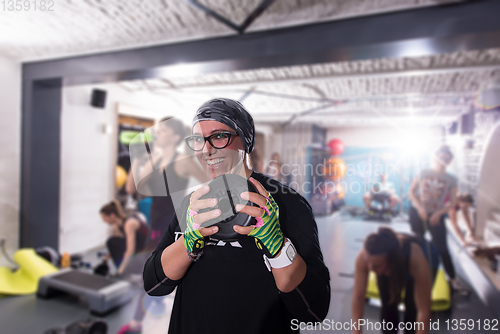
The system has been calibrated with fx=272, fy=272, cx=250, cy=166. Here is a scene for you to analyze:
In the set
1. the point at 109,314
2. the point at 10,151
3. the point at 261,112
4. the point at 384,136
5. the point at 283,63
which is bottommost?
the point at 109,314

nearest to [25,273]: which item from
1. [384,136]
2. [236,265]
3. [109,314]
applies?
[109,314]

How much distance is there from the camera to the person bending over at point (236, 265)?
57 cm

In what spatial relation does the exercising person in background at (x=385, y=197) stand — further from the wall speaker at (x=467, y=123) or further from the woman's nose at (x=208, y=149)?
the woman's nose at (x=208, y=149)

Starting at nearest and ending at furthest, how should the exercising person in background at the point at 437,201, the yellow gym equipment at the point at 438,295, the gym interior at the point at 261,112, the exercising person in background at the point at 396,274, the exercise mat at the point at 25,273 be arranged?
1. the exercising person in background at the point at 396,274
2. the gym interior at the point at 261,112
3. the yellow gym equipment at the point at 438,295
4. the exercise mat at the point at 25,273
5. the exercising person in background at the point at 437,201

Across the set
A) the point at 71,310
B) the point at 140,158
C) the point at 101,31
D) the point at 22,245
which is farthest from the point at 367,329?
the point at 22,245

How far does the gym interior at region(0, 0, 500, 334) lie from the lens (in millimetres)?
1937

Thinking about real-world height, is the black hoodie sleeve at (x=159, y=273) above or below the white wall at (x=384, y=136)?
below

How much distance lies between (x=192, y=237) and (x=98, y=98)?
4266mm

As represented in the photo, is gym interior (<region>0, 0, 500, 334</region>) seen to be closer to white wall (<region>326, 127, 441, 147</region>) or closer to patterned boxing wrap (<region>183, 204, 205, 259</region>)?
white wall (<region>326, 127, 441, 147</region>)

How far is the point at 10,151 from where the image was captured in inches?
123

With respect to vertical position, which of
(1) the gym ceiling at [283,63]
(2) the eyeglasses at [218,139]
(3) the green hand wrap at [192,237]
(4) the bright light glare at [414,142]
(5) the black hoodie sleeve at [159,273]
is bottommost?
(5) the black hoodie sleeve at [159,273]

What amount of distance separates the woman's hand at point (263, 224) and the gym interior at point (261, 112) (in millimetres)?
273

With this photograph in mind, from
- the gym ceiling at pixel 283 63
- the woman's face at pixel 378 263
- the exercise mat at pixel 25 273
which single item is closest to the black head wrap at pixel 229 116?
the gym ceiling at pixel 283 63

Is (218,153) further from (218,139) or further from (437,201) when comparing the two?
(437,201)
